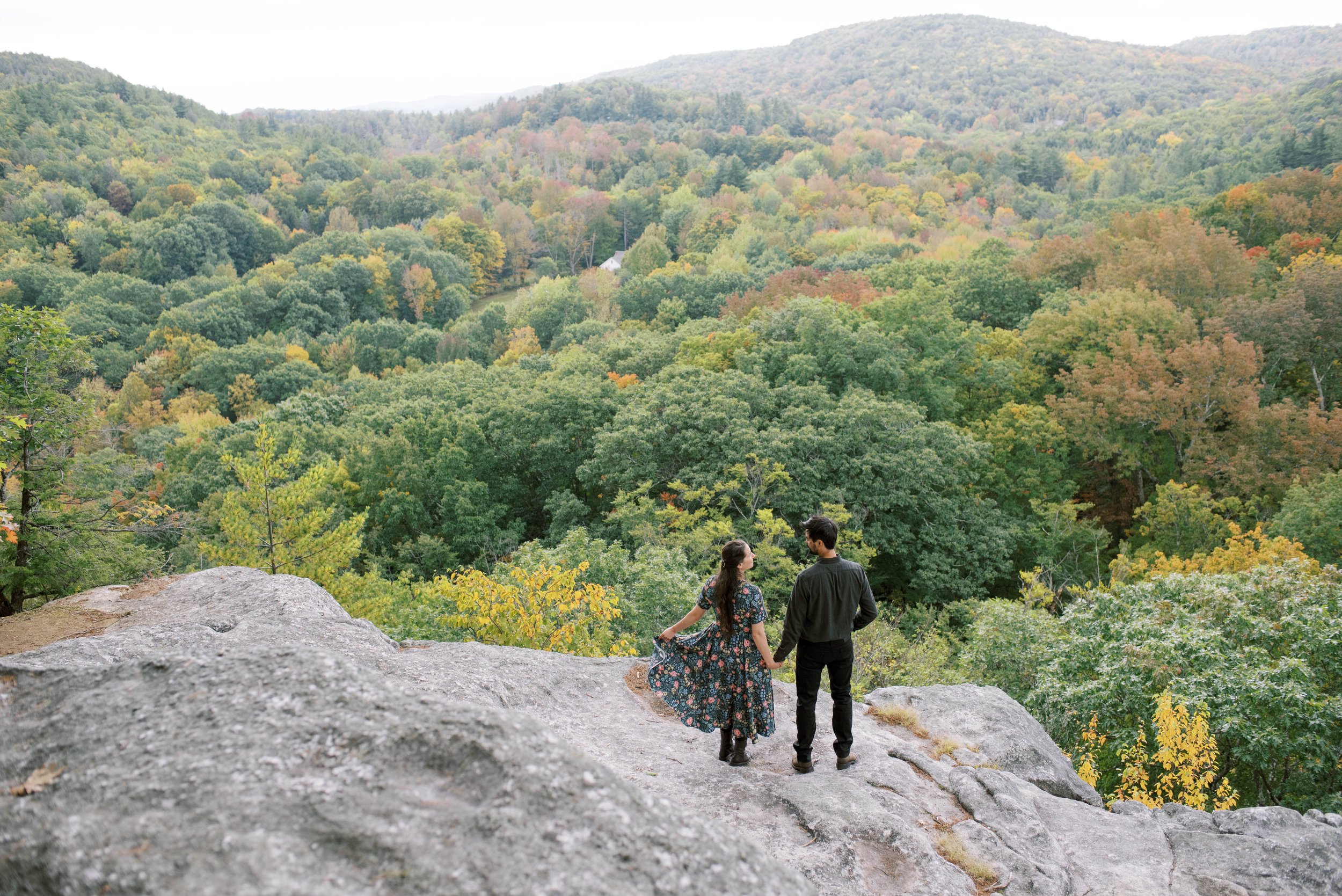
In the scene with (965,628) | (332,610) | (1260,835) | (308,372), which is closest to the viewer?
(1260,835)

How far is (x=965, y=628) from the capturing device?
18656mm

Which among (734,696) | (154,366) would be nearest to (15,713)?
(734,696)

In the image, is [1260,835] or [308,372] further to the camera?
[308,372]

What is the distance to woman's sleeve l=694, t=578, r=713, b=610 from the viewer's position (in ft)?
21.5

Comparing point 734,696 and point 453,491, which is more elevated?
point 734,696

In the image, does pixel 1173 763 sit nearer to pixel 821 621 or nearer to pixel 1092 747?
pixel 1092 747

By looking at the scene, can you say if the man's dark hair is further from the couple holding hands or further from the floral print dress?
the floral print dress

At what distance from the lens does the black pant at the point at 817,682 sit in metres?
6.51

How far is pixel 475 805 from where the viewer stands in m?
3.80

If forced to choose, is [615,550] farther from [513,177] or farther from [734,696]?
[513,177]

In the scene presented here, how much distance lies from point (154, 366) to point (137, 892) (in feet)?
271

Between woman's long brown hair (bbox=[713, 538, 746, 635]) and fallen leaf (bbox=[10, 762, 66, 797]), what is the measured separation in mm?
4412

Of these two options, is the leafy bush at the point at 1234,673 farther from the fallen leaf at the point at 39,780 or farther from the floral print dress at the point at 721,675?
the fallen leaf at the point at 39,780

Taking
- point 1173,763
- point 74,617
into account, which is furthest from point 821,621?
point 74,617
